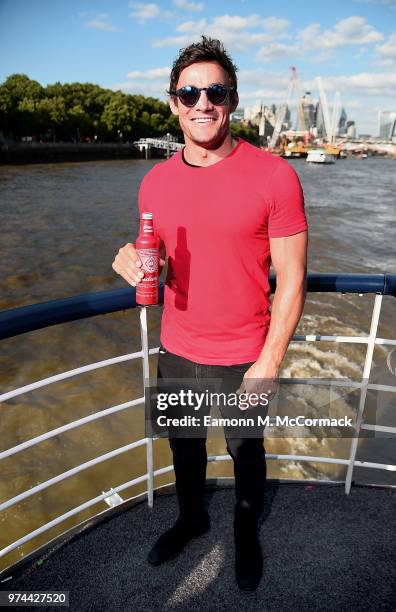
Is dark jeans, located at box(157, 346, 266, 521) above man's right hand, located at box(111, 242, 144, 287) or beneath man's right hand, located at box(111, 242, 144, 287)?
beneath

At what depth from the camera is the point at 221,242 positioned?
1.58 m

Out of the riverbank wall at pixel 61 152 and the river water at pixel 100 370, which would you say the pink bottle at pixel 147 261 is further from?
the riverbank wall at pixel 61 152

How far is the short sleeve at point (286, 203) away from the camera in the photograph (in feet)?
4.75

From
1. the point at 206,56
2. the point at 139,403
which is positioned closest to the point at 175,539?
the point at 139,403

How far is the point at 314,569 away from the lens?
1.93m

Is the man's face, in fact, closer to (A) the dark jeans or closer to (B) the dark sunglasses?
(B) the dark sunglasses

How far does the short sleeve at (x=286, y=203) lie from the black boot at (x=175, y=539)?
1.36 meters

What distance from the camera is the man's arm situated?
1.51 metres

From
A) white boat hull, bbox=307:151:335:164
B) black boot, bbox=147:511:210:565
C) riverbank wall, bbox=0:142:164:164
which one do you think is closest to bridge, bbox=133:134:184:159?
riverbank wall, bbox=0:142:164:164

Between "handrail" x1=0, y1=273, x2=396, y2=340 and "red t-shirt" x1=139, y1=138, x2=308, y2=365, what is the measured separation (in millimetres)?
167

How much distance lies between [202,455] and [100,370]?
20.3 ft

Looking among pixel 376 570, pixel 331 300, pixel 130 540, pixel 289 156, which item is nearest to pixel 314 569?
pixel 376 570

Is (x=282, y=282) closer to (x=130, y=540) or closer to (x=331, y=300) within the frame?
(x=130, y=540)

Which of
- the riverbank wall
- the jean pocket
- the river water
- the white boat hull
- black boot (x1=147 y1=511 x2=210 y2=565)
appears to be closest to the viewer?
the jean pocket
